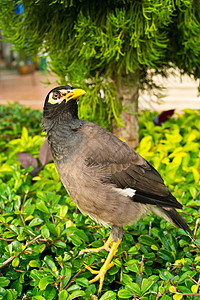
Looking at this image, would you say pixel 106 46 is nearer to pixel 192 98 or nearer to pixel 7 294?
pixel 7 294

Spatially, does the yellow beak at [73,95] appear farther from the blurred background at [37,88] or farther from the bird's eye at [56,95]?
the blurred background at [37,88]

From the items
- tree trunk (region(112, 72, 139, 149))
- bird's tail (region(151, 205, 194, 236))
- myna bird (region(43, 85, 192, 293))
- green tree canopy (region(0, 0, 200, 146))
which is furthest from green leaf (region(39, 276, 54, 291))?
tree trunk (region(112, 72, 139, 149))

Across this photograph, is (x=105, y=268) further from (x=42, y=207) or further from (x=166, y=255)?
(x=42, y=207)

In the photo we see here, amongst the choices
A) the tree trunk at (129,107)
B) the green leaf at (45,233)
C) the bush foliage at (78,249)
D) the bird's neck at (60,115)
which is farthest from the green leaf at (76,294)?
the tree trunk at (129,107)

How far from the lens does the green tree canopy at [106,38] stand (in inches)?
83.8

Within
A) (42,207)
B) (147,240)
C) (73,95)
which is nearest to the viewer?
(73,95)

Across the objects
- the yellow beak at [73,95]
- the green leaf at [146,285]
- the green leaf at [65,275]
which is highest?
the yellow beak at [73,95]

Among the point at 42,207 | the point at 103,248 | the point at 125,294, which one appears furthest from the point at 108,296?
the point at 42,207

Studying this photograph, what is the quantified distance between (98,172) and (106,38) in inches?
42.9

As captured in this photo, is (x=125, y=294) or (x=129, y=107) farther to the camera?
(x=129, y=107)

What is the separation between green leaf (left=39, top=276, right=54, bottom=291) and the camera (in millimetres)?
1383

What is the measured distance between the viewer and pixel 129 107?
2.59 m

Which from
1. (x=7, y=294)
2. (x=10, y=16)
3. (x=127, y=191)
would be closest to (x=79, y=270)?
(x=7, y=294)

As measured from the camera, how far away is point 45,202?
1.96 meters
